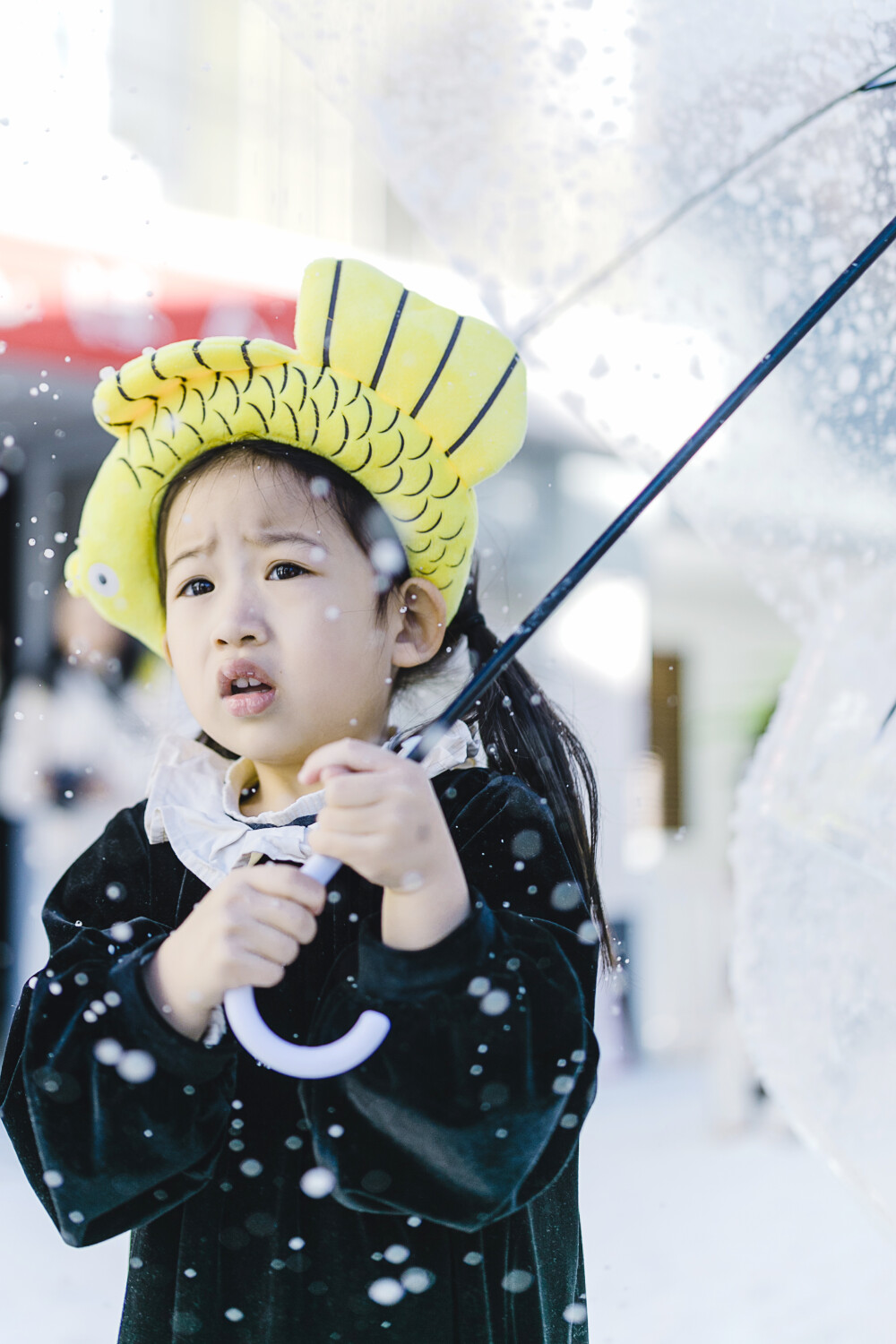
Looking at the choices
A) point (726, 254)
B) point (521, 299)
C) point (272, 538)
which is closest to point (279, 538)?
point (272, 538)

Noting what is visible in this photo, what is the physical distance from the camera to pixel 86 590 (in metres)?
0.71

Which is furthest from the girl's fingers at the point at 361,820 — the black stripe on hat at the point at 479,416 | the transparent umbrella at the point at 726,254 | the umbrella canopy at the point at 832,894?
the umbrella canopy at the point at 832,894

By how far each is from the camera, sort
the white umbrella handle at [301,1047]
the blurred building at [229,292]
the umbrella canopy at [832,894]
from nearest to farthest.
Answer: the white umbrella handle at [301,1047] < the blurred building at [229,292] < the umbrella canopy at [832,894]

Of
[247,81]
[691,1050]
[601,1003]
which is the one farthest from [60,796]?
[691,1050]

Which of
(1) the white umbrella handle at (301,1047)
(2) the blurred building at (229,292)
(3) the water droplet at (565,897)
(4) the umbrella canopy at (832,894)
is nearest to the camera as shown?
(1) the white umbrella handle at (301,1047)

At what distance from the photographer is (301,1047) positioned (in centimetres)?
56

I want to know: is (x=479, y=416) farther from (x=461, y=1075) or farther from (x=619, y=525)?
(x=461, y=1075)

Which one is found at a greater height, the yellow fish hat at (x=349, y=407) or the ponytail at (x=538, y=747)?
the yellow fish hat at (x=349, y=407)

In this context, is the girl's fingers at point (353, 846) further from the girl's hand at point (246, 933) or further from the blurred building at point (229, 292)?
the blurred building at point (229, 292)

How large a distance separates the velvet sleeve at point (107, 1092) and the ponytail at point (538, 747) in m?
0.24

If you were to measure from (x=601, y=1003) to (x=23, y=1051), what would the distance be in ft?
1.16

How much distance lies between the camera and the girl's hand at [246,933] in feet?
1.83

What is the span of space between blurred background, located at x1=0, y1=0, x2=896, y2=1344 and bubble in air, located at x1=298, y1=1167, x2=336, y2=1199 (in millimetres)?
166

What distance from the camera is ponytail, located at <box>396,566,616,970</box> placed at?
73cm
